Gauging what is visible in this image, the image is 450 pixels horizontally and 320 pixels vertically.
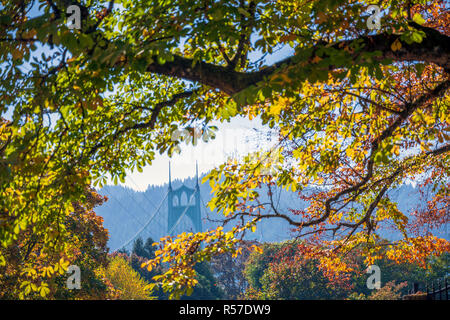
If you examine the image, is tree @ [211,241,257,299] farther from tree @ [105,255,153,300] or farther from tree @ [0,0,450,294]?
tree @ [0,0,450,294]

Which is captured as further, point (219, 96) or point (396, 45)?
point (219, 96)

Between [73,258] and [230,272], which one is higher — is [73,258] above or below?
below

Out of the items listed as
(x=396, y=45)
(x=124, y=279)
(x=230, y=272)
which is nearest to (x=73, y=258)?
(x=396, y=45)

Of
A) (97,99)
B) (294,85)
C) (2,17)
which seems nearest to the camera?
(294,85)

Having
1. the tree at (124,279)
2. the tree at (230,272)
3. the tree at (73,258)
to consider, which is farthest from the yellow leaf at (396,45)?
the tree at (230,272)

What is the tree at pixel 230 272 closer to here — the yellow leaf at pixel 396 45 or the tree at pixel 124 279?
the tree at pixel 124 279

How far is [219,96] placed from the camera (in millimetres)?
5070

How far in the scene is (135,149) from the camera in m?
5.70

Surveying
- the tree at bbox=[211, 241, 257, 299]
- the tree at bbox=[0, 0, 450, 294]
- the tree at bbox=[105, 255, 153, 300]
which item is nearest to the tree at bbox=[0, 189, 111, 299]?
the tree at bbox=[0, 0, 450, 294]

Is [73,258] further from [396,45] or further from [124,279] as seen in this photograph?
[124,279]

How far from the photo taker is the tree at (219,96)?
3047mm
